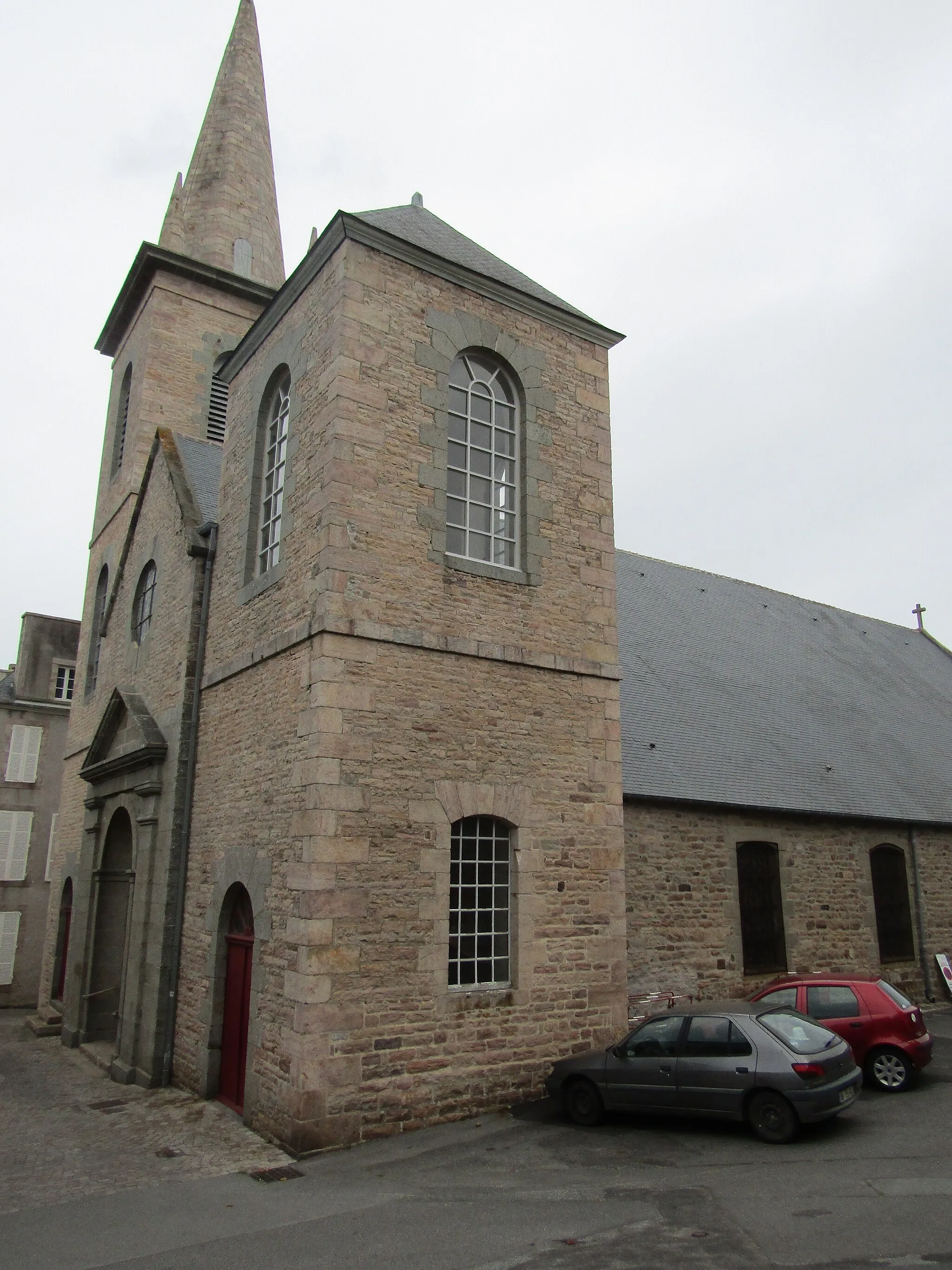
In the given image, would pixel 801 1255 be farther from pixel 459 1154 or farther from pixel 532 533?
pixel 532 533

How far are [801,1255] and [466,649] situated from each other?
5.54 metres

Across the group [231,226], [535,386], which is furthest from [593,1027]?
[231,226]

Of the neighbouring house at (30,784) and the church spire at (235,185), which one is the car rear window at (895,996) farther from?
the neighbouring house at (30,784)

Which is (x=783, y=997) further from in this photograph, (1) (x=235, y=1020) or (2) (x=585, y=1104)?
(1) (x=235, y=1020)

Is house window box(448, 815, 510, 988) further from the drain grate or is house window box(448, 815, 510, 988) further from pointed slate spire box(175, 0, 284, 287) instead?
pointed slate spire box(175, 0, 284, 287)

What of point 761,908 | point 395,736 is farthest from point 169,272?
point 761,908

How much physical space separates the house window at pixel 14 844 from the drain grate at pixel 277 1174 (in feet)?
52.6

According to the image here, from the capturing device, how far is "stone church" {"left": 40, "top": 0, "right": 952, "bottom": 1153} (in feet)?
27.5

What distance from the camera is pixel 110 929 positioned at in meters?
13.6

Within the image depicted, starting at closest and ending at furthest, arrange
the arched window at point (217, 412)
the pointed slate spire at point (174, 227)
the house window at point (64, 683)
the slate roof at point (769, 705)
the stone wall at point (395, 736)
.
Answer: the stone wall at point (395, 736) → the slate roof at point (769, 705) → the arched window at point (217, 412) → the pointed slate spire at point (174, 227) → the house window at point (64, 683)

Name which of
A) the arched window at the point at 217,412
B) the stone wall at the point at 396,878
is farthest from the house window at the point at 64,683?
the stone wall at the point at 396,878

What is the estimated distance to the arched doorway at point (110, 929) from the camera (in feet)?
43.9

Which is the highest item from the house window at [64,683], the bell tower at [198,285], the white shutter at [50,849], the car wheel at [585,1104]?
the bell tower at [198,285]

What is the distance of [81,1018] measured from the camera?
1334 centimetres
